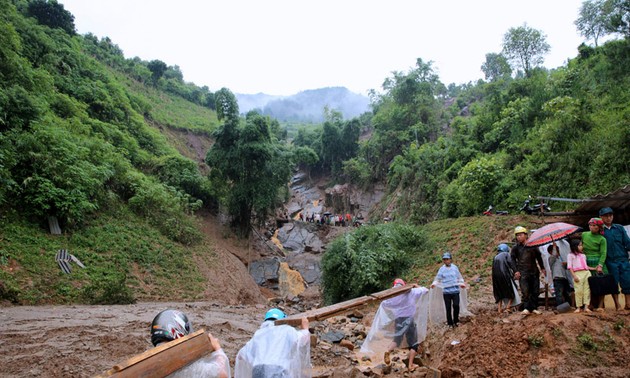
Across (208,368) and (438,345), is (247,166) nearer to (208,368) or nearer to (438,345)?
(438,345)

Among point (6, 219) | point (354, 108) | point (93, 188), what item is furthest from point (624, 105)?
point (354, 108)

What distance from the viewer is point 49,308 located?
984 cm

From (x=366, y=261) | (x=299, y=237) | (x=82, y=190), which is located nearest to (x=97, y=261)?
(x=82, y=190)

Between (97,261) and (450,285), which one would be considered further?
(97,261)

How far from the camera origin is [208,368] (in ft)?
9.09

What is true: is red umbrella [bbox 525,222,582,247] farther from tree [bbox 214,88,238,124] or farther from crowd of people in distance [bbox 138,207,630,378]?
tree [bbox 214,88,238,124]

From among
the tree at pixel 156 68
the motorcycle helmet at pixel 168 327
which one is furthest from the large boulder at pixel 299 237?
the tree at pixel 156 68

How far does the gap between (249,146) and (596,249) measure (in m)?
21.9

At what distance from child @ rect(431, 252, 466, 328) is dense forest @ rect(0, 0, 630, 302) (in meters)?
8.38

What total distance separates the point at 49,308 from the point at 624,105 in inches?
868

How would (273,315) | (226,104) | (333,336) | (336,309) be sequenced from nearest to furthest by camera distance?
(273,315) < (336,309) < (333,336) < (226,104)

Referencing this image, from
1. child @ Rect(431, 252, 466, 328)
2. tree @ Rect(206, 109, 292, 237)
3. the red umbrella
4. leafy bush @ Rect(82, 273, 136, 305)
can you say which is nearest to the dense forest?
tree @ Rect(206, 109, 292, 237)

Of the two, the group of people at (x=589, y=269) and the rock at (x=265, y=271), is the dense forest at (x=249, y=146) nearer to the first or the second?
the rock at (x=265, y=271)

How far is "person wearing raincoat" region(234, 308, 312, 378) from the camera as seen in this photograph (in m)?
3.08
